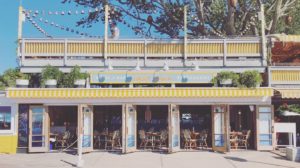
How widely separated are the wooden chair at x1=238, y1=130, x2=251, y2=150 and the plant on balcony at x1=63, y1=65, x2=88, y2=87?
8128 mm

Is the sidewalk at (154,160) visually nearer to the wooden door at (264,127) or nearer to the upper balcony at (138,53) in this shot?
the wooden door at (264,127)

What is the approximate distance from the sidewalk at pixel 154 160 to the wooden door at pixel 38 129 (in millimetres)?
689

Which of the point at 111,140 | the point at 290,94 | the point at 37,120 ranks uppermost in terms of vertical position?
the point at 290,94

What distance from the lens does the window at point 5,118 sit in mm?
21891

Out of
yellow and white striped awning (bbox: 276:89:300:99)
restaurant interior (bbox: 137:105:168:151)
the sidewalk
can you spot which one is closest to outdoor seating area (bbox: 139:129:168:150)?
restaurant interior (bbox: 137:105:168:151)

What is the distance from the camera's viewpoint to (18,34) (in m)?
23.4

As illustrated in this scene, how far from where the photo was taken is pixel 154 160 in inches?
757

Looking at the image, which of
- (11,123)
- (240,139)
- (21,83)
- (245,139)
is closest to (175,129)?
(240,139)

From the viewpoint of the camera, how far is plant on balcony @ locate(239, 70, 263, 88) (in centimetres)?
2152

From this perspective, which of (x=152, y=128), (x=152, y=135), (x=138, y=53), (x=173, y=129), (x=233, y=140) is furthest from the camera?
(x=152, y=128)

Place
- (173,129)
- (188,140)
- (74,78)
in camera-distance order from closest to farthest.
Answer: (173,129) < (74,78) < (188,140)

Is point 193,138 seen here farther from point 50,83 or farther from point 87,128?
point 50,83

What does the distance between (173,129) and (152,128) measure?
323 centimetres

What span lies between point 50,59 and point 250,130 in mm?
10584
